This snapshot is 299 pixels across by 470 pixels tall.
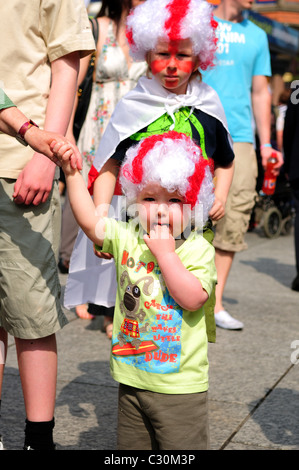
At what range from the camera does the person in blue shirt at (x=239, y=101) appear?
202 inches

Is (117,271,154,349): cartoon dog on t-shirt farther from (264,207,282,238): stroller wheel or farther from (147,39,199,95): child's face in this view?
(264,207,282,238): stroller wheel

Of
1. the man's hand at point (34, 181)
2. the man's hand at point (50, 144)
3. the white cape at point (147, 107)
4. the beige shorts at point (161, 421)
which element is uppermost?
the man's hand at point (50, 144)

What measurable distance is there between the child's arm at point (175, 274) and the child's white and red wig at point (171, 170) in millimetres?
157

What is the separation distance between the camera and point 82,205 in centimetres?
261

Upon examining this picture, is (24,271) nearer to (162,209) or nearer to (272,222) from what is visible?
(162,209)

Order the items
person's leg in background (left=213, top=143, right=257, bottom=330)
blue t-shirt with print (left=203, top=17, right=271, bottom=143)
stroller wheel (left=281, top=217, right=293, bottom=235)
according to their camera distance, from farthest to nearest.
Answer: stroller wheel (left=281, top=217, right=293, bottom=235) < person's leg in background (left=213, top=143, right=257, bottom=330) < blue t-shirt with print (left=203, top=17, right=271, bottom=143)

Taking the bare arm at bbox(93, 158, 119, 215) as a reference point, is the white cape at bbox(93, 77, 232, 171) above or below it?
above

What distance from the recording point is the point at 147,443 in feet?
8.66

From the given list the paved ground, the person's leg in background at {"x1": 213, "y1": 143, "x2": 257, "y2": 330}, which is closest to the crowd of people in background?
the paved ground

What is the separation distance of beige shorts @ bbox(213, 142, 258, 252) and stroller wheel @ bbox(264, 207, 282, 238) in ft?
16.6

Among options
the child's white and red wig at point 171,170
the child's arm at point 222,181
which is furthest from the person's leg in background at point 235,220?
the child's white and red wig at point 171,170

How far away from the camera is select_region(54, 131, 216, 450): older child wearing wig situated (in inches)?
97.7

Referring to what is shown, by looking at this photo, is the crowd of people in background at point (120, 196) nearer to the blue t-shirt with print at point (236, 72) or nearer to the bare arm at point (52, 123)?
the bare arm at point (52, 123)

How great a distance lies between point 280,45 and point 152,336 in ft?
56.0
